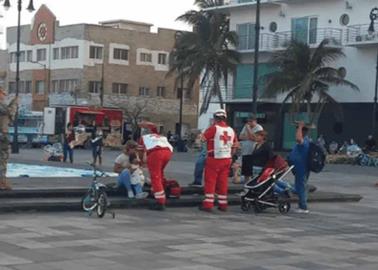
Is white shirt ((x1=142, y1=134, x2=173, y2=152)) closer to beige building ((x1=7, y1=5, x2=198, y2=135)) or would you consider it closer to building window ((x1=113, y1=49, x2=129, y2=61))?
beige building ((x1=7, y1=5, x2=198, y2=135))

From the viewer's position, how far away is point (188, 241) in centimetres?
1153

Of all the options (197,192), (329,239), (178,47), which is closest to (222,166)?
(197,192)

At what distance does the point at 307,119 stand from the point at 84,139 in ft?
47.0

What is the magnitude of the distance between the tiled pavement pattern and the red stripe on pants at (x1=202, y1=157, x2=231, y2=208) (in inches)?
15.8

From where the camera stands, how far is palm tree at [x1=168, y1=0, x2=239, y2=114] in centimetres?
5466

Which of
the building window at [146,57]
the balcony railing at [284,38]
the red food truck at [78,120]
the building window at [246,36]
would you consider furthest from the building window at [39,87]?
the balcony railing at [284,38]

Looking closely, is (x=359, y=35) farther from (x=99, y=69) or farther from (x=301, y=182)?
(x=301, y=182)

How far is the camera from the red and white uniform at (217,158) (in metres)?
15.2

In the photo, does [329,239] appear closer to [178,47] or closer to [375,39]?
[375,39]

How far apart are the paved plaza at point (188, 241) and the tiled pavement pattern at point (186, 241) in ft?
0.04

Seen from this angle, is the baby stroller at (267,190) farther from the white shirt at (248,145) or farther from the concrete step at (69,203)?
the white shirt at (248,145)

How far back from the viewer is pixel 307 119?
1994 inches

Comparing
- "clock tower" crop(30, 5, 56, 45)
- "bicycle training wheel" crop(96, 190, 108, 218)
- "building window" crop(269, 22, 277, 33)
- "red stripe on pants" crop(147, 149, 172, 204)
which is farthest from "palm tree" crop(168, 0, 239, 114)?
"bicycle training wheel" crop(96, 190, 108, 218)

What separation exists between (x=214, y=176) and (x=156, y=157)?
1.13 m
